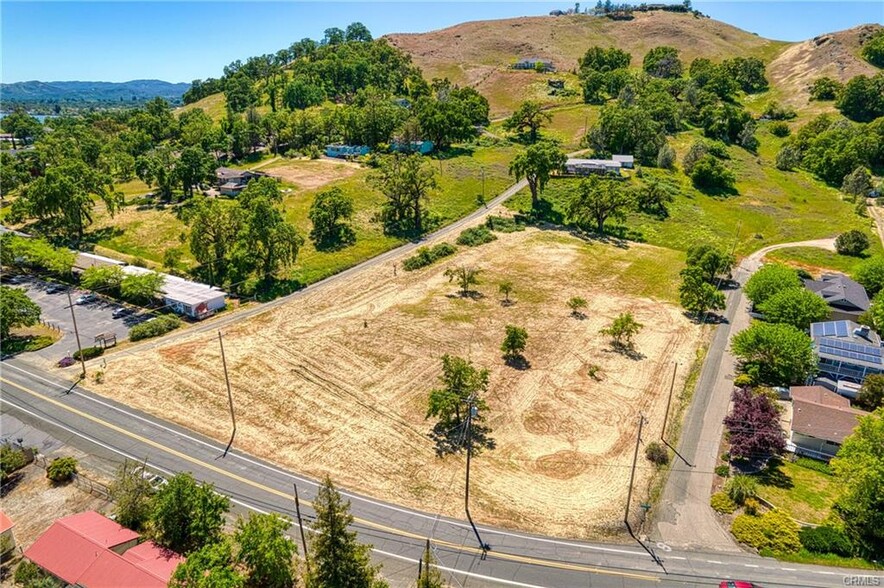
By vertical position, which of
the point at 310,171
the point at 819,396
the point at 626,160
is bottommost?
the point at 819,396

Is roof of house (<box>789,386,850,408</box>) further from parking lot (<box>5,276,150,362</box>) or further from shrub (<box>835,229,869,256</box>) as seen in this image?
parking lot (<box>5,276,150,362</box>)

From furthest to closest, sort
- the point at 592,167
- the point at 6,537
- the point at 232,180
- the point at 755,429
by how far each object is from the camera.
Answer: the point at 592,167
the point at 232,180
the point at 755,429
the point at 6,537

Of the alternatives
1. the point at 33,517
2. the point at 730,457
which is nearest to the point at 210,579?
the point at 33,517

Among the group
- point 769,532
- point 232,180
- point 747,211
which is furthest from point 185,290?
point 747,211

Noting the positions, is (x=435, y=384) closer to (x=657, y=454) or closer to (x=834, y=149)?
(x=657, y=454)

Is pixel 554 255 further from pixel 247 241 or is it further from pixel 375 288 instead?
pixel 247 241

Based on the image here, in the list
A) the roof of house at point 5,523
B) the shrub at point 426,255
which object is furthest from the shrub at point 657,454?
the shrub at point 426,255

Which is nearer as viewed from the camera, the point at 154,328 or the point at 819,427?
the point at 819,427
